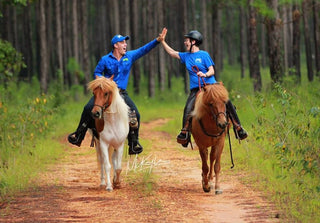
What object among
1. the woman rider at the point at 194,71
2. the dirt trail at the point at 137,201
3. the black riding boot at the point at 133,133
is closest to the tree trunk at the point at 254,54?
the dirt trail at the point at 137,201

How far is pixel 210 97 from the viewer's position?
9539mm

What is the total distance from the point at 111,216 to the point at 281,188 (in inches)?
103

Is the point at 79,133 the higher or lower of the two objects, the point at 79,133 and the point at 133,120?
the lower

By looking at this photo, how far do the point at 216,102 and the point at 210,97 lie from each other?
0.14 meters

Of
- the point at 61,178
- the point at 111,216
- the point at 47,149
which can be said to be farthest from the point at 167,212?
the point at 47,149

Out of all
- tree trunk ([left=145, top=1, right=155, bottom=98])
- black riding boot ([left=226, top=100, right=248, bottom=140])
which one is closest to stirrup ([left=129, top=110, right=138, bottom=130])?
black riding boot ([left=226, top=100, right=248, bottom=140])

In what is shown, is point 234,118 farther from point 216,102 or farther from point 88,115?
point 88,115

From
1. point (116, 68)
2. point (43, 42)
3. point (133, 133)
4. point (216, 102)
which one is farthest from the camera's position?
point (43, 42)

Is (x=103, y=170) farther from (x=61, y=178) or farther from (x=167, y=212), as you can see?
(x=167, y=212)

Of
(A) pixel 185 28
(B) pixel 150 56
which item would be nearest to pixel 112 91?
(B) pixel 150 56

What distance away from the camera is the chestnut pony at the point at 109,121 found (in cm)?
995

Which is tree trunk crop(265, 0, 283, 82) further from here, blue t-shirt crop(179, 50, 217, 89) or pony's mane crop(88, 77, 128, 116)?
pony's mane crop(88, 77, 128, 116)

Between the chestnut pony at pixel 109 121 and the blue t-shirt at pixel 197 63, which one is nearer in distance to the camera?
the chestnut pony at pixel 109 121

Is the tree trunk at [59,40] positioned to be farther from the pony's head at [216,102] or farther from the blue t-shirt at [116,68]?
the pony's head at [216,102]
